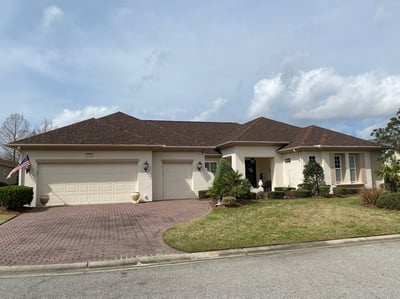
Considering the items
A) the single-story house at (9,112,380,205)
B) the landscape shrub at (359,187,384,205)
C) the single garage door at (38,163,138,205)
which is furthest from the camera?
the single-story house at (9,112,380,205)

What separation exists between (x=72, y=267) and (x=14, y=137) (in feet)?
145

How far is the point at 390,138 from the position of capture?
70.3 feet

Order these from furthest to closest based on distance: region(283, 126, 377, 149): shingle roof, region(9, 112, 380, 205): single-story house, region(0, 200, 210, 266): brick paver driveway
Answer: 1. region(283, 126, 377, 149): shingle roof
2. region(9, 112, 380, 205): single-story house
3. region(0, 200, 210, 266): brick paver driveway

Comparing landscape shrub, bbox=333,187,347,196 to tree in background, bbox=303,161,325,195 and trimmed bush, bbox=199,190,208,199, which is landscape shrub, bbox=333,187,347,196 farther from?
trimmed bush, bbox=199,190,208,199

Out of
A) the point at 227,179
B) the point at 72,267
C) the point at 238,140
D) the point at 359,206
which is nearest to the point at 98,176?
the point at 227,179

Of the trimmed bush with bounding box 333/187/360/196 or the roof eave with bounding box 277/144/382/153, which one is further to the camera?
the roof eave with bounding box 277/144/382/153

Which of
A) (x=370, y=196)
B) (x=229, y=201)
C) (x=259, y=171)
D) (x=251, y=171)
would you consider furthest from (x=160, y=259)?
(x=259, y=171)

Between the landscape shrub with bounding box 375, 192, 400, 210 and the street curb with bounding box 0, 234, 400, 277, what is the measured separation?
17.4 ft

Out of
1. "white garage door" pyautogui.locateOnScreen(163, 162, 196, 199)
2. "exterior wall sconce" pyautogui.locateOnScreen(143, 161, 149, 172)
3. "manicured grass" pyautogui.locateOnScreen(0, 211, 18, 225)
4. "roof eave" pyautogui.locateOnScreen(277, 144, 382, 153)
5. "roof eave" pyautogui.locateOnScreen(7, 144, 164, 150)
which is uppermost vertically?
"roof eave" pyautogui.locateOnScreen(7, 144, 164, 150)

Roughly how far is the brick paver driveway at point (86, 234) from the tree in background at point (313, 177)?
7.36 metres

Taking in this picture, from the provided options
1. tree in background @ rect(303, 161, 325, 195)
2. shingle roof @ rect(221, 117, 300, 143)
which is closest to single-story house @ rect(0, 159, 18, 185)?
shingle roof @ rect(221, 117, 300, 143)

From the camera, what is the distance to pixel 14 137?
43.9 metres

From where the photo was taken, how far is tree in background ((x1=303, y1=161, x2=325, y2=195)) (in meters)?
18.9

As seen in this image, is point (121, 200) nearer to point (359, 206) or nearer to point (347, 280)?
point (359, 206)
